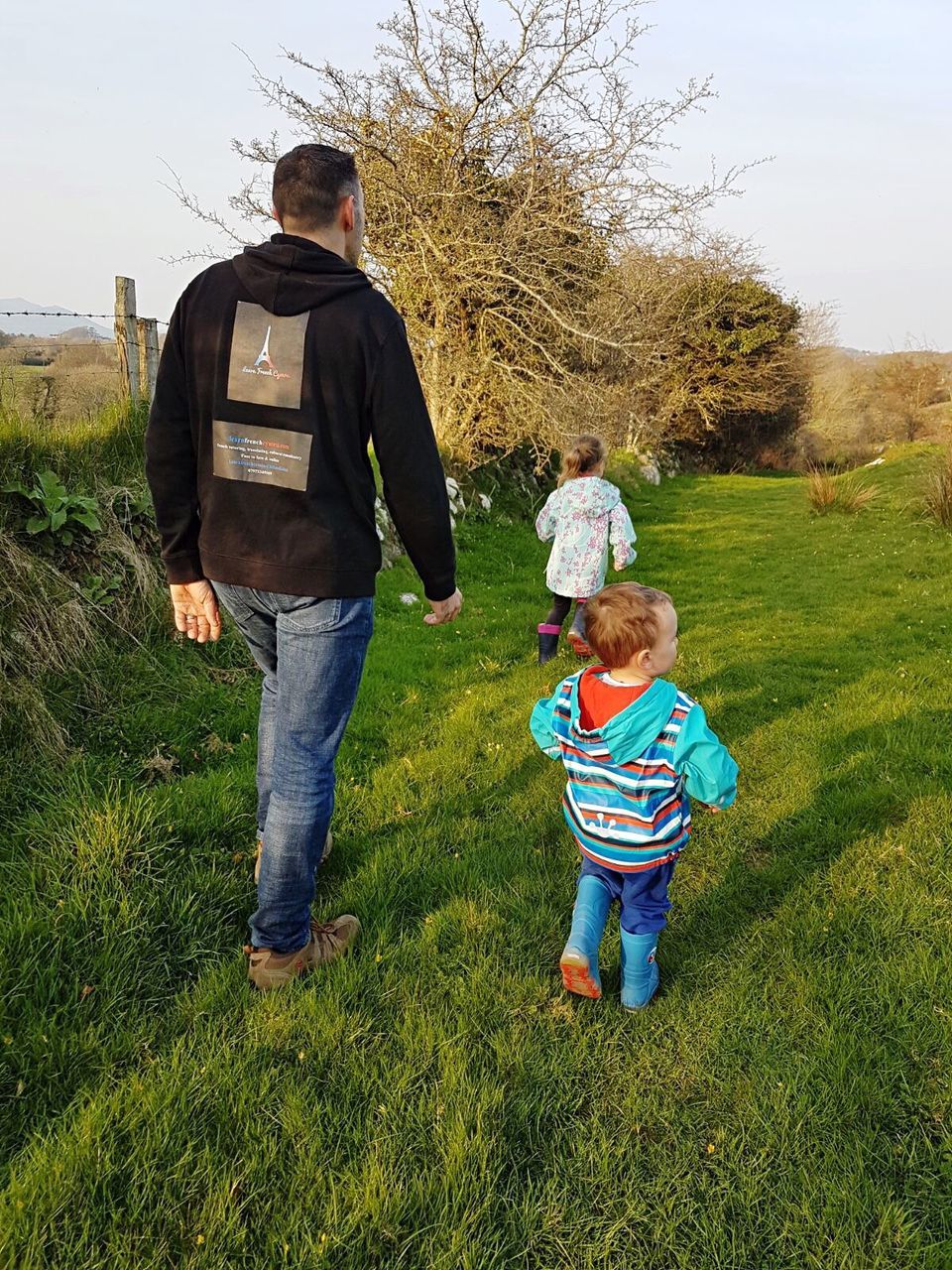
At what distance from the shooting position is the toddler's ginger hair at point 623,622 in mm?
2588

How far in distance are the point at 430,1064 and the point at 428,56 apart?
1158 centimetres

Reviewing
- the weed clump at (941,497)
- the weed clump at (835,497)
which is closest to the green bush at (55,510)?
the weed clump at (941,497)

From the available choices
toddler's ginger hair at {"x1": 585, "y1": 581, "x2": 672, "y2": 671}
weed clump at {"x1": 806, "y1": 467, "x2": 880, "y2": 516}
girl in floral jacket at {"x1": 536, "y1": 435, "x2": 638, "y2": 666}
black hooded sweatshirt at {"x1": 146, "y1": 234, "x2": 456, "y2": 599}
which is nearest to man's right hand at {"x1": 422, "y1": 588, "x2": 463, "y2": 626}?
black hooded sweatshirt at {"x1": 146, "y1": 234, "x2": 456, "y2": 599}

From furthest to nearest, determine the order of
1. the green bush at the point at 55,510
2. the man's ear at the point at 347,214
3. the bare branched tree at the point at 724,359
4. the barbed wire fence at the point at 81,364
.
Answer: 1. the bare branched tree at the point at 724,359
2. the barbed wire fence at the point at 81,364
3. the green bush at the point at 55,510
4. the man's ear at the point at 347,214

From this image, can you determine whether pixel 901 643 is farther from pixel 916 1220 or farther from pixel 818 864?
pixel 916 1220

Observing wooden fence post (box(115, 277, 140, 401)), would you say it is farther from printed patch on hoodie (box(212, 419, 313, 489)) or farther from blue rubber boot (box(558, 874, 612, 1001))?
blue rubber boot (box(558, 874, 612, 1001))

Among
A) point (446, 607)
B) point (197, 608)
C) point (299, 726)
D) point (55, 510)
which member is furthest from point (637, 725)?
point (55, 510)

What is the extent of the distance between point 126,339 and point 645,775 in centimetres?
634

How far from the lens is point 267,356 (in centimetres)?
235

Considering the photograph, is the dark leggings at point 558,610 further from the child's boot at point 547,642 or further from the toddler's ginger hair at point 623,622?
the toddler's ginger hair at point 623,622

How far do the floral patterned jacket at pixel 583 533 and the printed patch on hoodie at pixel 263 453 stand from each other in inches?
157

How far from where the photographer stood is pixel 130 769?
415 cm

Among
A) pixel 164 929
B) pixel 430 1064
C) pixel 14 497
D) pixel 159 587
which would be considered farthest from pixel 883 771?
pixel 14 497

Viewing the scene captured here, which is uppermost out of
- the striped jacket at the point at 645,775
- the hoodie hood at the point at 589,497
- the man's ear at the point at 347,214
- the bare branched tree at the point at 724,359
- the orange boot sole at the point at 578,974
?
the bare branched tree at the point at 724,359
